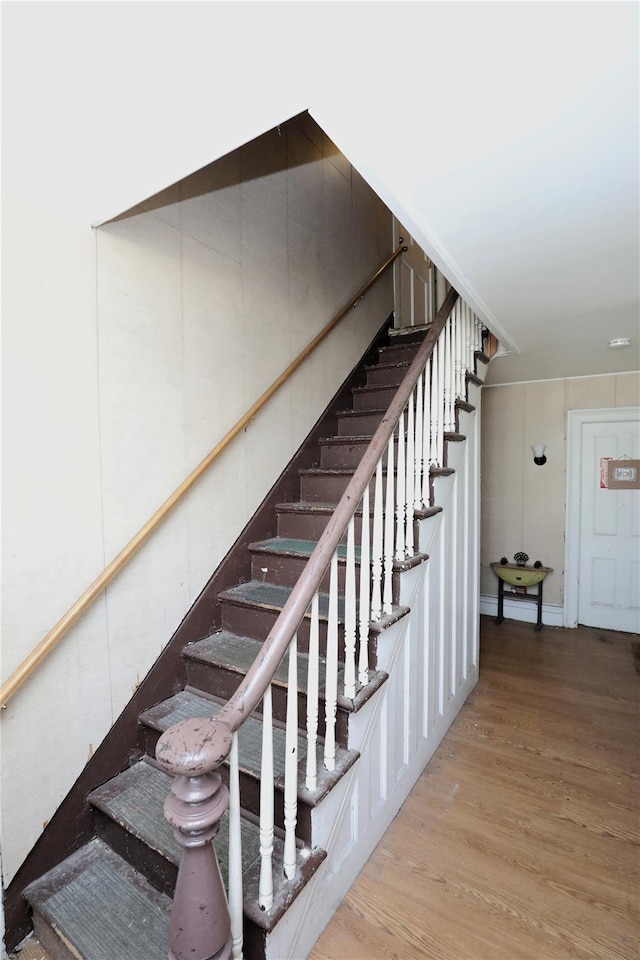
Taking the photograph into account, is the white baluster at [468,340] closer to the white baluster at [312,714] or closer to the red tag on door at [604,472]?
the white baluster at [312,714]

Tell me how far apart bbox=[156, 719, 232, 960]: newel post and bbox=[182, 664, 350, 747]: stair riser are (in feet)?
2.35

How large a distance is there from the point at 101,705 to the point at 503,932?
5.18 feet

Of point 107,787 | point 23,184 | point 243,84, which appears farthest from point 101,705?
point 243,84

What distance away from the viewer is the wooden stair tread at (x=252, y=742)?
4.71 ft

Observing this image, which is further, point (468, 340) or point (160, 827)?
point (468, 340)

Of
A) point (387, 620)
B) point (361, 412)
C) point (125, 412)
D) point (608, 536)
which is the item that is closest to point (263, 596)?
point (387, 620)

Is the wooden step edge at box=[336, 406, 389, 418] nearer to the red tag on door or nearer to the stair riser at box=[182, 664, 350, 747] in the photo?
the stair riser at box=[182, 664, 350, 747]

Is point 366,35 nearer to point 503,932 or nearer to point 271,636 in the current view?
point 271,636

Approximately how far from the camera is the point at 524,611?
453 cm

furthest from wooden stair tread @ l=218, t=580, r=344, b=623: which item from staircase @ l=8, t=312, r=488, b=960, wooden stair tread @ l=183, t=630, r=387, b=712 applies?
wooden stair tread @ l=183, t=630, r=387, b=712

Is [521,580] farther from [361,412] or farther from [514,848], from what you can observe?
[514,848]

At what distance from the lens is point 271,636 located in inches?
45.4

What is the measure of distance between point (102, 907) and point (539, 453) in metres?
4.44

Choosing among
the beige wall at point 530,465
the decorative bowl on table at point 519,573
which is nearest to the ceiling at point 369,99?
the beige wall at point 530,465
